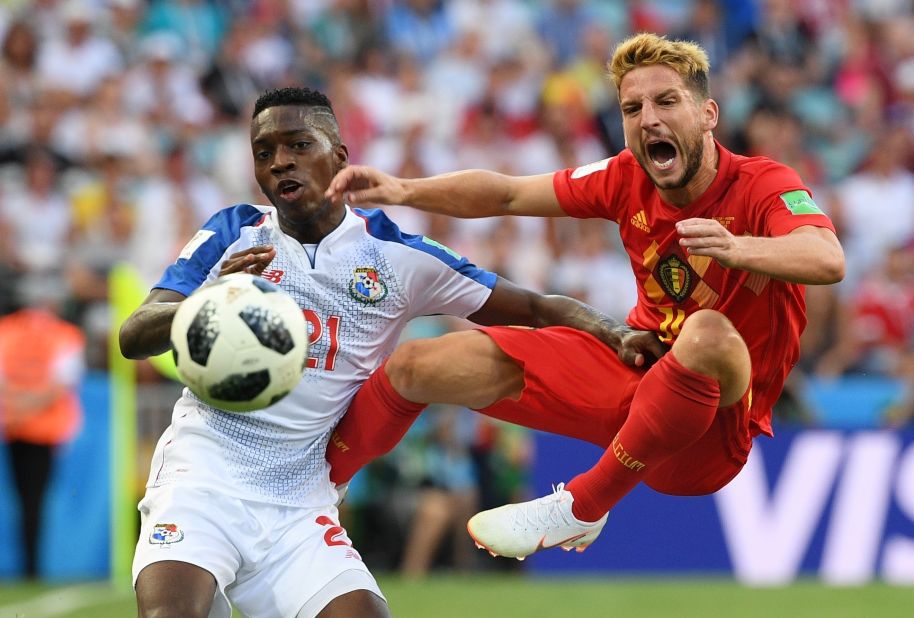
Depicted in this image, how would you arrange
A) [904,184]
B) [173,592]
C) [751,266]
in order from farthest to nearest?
[904,184] < [173,592] < [751,266]

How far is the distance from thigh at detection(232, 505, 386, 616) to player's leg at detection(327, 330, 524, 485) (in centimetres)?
40

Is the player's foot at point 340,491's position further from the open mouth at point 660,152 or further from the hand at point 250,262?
the open mouth at point 660,152

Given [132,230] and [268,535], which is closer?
[268,535]

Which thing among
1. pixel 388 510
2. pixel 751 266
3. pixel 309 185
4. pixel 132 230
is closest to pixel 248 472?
pixel 309 185

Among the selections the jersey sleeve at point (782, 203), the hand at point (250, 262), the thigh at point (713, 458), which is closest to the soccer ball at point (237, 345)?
the hand at point (250, 262)

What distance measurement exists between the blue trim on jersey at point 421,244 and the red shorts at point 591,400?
313mm

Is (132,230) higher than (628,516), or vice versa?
(132,230)

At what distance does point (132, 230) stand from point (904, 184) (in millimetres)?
7303

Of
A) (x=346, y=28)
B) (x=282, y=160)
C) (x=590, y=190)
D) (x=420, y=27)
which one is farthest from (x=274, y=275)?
(x=420, y=27)

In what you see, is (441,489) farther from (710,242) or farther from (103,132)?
(710,242)

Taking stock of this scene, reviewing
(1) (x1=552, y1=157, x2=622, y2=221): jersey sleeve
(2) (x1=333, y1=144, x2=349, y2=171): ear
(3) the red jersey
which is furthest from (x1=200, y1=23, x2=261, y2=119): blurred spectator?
(3) the red jersey

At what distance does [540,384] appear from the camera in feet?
19.9

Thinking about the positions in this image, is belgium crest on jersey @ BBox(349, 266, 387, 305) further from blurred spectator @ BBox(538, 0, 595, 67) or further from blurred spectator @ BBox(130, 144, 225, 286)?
blurred spectator @ BBox(538, 0, 595, 67)

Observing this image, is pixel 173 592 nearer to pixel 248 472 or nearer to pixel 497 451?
pixel 248 472
